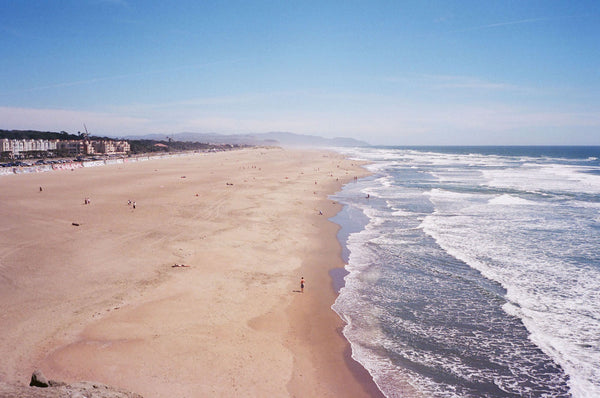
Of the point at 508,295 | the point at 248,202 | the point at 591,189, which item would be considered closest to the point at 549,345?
the point at 508,295

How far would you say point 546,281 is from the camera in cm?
1375

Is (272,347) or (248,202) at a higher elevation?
(248,202)

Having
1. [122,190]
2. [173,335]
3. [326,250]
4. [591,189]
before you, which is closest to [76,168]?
[122,190]

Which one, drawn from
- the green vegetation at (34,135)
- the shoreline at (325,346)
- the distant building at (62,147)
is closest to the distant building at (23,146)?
the distant building at (62,147)

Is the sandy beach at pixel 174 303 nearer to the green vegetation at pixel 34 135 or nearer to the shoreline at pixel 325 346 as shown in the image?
the shoreline at pixel 325 346

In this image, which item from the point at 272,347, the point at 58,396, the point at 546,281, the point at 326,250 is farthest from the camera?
the point at 326,250

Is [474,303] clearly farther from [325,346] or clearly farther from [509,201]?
[509,201]

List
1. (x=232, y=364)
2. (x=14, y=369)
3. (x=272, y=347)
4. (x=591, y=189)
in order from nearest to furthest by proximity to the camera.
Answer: (x=14, y=369)
(x=232, y=364)
(x=272, y=347)
(x=591, y=189)

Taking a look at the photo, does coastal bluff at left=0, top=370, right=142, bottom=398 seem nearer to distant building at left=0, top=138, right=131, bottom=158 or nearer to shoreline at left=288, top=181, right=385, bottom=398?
shoreline at left=288, top=181, right=385, bottom=398

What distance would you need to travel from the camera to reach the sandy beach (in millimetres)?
8117

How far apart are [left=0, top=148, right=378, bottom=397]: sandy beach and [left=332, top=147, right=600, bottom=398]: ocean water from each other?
1.14 metres

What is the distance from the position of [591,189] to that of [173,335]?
45.8 meters

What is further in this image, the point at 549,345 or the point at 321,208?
the point at 321,208

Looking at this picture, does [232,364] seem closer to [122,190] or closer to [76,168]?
[122,190]
